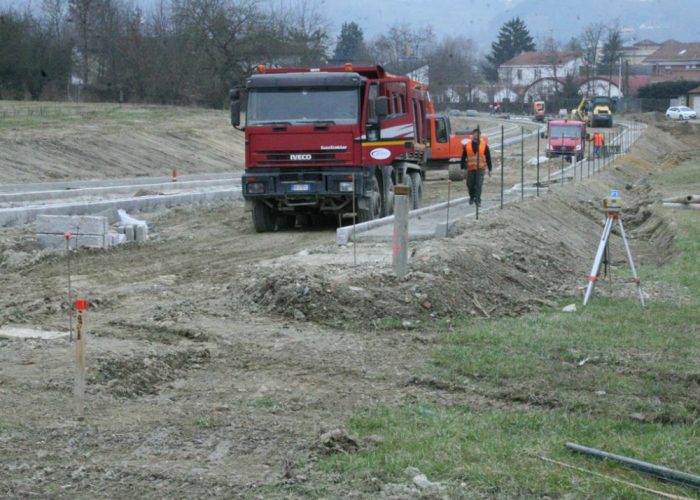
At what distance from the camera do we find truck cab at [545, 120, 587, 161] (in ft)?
165

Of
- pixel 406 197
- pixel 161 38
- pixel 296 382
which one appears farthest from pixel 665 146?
pixel 296 382

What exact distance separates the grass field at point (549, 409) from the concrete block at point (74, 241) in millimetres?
8065

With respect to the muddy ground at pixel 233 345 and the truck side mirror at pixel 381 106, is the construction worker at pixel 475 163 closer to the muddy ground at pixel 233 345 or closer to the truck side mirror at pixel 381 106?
the muddy ground at pixel 233 345

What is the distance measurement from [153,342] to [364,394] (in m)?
2.64

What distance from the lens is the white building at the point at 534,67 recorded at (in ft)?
457

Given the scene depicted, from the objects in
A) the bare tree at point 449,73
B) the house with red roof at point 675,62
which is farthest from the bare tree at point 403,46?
the house with red roof at point 675,62

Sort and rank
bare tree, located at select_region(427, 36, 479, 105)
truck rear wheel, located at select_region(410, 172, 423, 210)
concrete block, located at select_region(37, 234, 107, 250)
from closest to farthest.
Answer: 1. concrete block, located at select_region(37, 234, 107, 250)
2. truck rear wheel, located at select_region(410, 172, 423, 210)
3. bare tree, located at select_region(427, 36, 479, 105)

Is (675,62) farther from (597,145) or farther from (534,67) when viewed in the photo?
(597,145)

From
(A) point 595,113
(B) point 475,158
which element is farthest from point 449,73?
(B) point 475,158

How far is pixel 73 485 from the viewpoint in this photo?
6.23 m

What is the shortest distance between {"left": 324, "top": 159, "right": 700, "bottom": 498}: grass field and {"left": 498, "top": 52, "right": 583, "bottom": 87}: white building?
129 meters

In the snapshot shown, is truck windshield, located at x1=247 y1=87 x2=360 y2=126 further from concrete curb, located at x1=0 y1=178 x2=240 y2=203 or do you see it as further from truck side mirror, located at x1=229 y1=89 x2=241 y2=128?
concrete curb, located at x1=0 y1=178 x2=240 y2=203

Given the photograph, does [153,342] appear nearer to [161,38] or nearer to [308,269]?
[308,269]

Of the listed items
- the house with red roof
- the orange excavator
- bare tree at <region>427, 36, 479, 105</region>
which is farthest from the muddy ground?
the house with red roof
